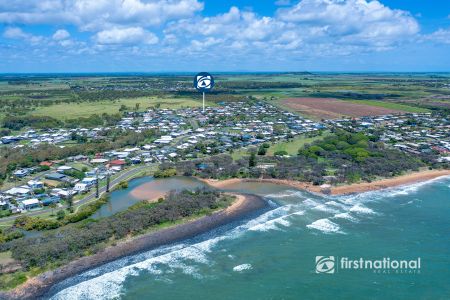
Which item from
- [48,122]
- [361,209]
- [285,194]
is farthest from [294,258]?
[48,122]

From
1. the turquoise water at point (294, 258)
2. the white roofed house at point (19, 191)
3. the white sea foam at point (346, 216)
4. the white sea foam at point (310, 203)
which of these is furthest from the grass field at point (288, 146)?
the white roofed house at point (19, 191)

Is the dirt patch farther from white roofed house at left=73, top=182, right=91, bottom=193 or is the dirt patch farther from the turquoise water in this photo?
white roofed house at left=73, top=182, right=91, bottom=193

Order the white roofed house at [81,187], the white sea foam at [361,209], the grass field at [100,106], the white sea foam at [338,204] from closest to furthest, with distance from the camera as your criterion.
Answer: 1. the white sea foam at [361,209]
2. the white sea foam at [338,204]
3. the white roofed house at [81,187]
4. the grass field at [100,106]

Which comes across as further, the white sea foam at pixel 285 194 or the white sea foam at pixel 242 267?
the white sea foam at pixel 285 194

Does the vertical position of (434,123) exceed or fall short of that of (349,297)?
it exceeds it

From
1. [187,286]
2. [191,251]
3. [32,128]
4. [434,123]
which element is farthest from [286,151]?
[32,128]

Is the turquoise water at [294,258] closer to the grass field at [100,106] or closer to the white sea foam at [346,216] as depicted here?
the white sea foam at [346,216]

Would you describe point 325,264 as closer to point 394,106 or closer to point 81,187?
point 81,187

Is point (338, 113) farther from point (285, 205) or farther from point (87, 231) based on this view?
point (87, 231)
